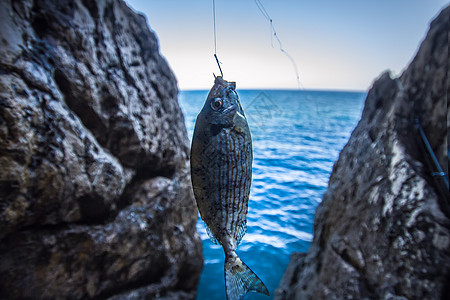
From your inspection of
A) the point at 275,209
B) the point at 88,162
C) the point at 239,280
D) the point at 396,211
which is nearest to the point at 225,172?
the point at 239,280

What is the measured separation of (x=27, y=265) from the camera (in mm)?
2068

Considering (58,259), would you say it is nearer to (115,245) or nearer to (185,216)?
(115,245)

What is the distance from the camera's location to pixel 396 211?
193 cm

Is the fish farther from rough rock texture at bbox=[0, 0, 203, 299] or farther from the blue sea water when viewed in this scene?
the blue sea water

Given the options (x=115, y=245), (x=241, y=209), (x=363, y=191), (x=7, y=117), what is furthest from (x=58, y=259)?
(x=363, y=191)

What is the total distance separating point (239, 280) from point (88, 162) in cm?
184

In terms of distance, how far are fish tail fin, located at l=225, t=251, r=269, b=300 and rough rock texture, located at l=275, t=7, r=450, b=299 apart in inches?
47.7

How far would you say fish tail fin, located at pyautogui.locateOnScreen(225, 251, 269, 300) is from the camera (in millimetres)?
1239

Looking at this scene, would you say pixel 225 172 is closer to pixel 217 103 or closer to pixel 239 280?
pixel 217 103

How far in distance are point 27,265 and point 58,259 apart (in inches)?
8.6

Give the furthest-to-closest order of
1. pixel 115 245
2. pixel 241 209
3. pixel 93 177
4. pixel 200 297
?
pixel 200 297, pixel 115 245, pixel 93 177, pixel 241 209

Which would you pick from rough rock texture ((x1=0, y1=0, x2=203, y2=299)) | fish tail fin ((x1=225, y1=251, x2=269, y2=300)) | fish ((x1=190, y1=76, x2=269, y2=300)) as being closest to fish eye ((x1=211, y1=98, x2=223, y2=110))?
fish ((x1=190, y1=76, x2=269, y2=300))

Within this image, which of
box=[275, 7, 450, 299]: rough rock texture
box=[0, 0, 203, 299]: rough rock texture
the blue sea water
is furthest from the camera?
the blue sea water

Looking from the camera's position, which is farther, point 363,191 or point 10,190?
point 363,191
